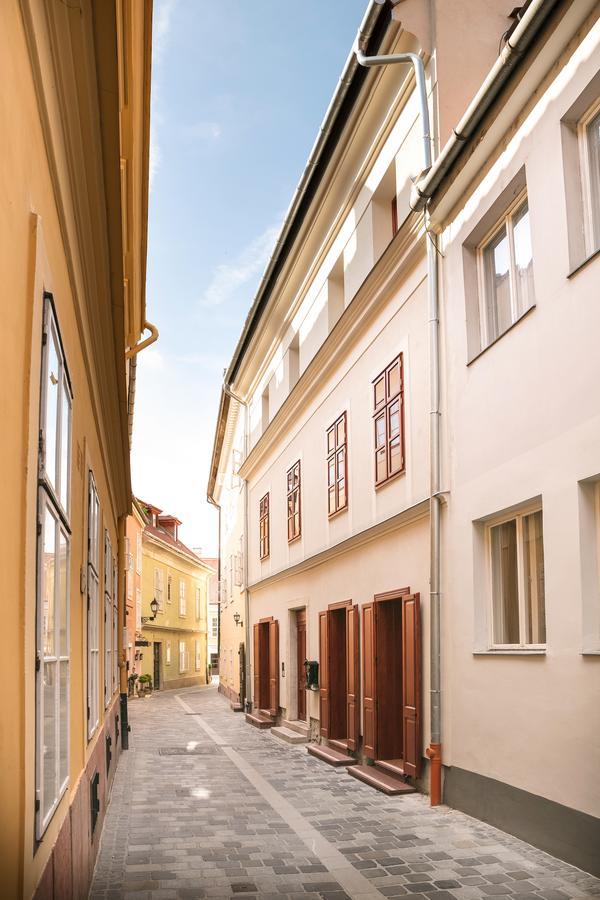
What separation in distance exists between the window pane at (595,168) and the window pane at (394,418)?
493 centimetres

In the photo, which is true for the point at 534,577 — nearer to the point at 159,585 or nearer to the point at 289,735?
the point at 289,735

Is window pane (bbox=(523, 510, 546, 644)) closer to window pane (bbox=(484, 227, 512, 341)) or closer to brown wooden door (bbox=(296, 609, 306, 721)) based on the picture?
window pane (bbox=(484, 227, 512, 341))

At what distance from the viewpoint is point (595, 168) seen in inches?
290

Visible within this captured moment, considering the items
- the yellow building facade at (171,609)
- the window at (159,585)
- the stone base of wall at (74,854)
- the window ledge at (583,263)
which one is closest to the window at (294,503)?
the stone base of wall at (74,854)

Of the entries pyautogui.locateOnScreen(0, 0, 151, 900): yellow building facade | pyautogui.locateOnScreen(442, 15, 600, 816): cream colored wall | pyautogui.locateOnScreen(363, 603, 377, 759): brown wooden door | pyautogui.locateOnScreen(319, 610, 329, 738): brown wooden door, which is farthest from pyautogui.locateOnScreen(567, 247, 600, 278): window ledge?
pyautogui.locateOnScreen(319, 610, 329, 738): brown wooden door

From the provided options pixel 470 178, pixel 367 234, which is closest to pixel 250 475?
pixel 367 234

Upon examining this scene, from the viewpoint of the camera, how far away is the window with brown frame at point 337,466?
1468 cm

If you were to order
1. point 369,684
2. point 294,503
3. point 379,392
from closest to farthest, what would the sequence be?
point 369,684, point 379,392, point 294,503

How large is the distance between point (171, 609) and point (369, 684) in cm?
3488

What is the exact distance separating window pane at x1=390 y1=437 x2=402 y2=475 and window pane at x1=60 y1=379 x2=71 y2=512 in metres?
7.34

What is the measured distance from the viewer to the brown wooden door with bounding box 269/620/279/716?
67.5ft

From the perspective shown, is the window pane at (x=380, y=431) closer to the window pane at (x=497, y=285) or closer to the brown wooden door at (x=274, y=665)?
the window pane at (x=497, y=285)

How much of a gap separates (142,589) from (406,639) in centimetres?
3082

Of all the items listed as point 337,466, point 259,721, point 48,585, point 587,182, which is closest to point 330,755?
point 337,466
